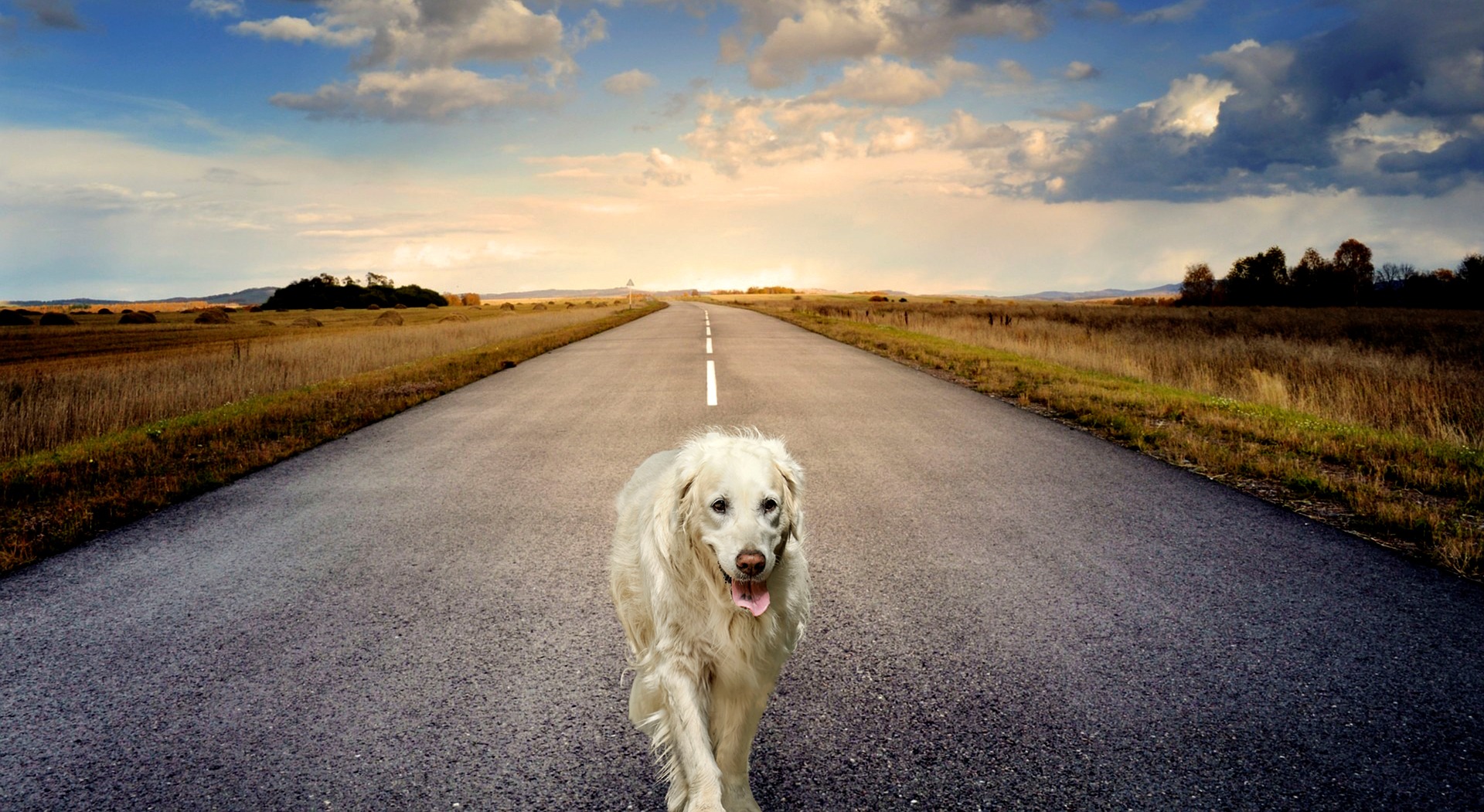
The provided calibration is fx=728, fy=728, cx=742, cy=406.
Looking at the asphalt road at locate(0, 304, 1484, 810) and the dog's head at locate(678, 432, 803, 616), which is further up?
the dog's head at locate(678, 432, 803, 616)

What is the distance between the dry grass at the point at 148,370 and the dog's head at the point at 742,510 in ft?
36.9

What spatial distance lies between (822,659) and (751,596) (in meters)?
1.22

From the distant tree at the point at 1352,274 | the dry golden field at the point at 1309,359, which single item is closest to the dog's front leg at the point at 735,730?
the dry golden field at the point at 1309,359

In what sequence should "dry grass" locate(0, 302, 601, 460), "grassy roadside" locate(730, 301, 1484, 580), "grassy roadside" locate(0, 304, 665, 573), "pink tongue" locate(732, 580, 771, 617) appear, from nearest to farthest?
"pink tongue" locate(732, 580, 771, 617), "grassy roadside" locate(730, 301, 1484, 580), "grassy roadside" locate(0, 304, 665, 573), "dry grass" locate(0, 302, 601, 460)

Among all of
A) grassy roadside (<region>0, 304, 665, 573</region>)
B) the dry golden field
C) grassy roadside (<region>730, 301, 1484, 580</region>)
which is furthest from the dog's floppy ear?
the dry golden field

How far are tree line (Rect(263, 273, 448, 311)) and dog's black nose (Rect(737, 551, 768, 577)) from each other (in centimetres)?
8283

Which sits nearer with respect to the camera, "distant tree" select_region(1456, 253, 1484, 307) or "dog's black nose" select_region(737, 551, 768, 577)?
"dog's black nose" select_region(737, 551, 768, 577)

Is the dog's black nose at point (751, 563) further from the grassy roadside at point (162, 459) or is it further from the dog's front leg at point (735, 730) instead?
the grassy roadside at point (162, 459)

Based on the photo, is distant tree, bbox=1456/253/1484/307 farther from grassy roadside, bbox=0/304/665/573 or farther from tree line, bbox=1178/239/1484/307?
grassy roadside, bbox=0/304/665/573

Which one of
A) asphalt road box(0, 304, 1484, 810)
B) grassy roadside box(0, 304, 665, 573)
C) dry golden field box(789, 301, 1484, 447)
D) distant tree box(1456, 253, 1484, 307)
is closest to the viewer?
asphalt road box(0, 304, 1484, 810)

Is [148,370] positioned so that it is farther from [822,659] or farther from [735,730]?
[735,730]

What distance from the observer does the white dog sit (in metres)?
2.44

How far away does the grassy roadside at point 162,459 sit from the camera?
19.0ft

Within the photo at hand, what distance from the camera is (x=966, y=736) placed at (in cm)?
288
